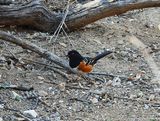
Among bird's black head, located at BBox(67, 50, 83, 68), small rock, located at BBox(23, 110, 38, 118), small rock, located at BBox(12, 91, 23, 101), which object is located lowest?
small rock, located at BBox(12, 91, 23, 101)

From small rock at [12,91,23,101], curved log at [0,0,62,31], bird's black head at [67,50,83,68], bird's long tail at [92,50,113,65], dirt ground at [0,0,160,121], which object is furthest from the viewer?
curved log at [0,0,62,31]

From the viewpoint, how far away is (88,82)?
5.16 metres

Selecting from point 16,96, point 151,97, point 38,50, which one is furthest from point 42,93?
point 151,97

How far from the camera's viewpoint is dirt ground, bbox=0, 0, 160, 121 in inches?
173

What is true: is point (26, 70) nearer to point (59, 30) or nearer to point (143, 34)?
point (59, 30)

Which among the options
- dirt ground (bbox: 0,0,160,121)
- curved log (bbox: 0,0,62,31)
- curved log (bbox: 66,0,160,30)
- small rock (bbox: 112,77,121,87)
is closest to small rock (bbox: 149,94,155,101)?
dirt ground (bbox: 0,0,160,121)

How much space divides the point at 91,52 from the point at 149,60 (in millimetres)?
756

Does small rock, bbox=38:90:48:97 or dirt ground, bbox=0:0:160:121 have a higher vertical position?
small rock, bbox=38:90:48:97

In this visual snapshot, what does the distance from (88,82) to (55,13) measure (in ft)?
5.80

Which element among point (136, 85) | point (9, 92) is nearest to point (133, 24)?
point (136, 85)

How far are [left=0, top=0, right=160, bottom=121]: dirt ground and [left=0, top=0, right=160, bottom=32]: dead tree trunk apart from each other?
0.18 metres

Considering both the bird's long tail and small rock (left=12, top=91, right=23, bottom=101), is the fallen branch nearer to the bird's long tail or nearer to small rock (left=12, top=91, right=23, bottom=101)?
the bird's long tail

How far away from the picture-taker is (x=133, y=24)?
7.39 m

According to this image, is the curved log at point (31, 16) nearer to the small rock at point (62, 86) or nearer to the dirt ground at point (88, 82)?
the dirt ground at point (88, 82)
